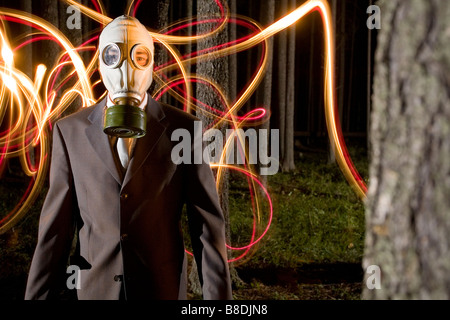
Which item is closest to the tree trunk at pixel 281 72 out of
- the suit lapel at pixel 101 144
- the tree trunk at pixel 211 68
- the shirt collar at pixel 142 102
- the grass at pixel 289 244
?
the grass at pixel 289 244

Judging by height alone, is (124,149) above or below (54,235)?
above

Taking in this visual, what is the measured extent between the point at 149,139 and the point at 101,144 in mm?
285

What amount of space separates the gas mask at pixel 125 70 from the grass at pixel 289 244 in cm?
340

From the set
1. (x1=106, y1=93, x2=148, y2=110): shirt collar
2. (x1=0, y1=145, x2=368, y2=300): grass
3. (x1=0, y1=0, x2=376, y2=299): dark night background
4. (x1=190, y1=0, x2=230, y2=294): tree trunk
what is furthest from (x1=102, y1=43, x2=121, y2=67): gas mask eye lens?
(x1=0, y1=145, x2=368, y2=300): grass

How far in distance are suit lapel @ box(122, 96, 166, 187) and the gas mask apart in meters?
0.07

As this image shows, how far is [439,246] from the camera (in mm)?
1686

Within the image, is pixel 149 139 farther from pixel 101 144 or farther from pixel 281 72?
pixel 281 72

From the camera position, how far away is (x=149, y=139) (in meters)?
2.55

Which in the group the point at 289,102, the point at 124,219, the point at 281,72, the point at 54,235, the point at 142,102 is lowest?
the point at 54,235

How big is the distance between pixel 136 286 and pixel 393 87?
1.77m

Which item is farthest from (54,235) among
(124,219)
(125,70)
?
(125,70)

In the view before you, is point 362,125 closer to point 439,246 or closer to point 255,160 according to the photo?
point 255,160

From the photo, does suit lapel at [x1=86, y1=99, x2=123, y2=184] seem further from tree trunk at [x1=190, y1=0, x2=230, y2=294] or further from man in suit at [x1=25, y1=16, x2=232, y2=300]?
tree trunk at [x1=190, y1=0, x2=230, y2=294]

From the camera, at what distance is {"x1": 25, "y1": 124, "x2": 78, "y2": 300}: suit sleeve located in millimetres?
2443
